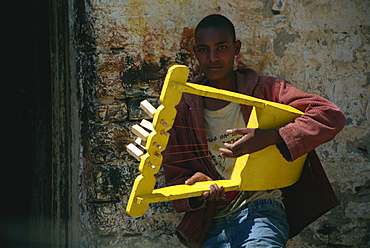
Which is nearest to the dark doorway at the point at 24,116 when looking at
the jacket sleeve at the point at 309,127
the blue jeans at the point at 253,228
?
the blue jeans at the point at 253,228

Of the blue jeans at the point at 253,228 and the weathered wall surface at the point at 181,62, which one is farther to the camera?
the weathered wall surface at the point at 181,62

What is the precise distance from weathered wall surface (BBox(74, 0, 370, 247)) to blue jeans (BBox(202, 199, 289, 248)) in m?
0.57

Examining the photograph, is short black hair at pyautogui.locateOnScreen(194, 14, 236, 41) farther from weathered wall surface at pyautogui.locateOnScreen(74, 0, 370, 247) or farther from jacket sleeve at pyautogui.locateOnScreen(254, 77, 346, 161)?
jacket sleeve at pyautogui.locateOnScreen(254, 77, 346, 161)

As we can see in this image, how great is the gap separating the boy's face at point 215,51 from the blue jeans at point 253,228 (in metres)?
0.65

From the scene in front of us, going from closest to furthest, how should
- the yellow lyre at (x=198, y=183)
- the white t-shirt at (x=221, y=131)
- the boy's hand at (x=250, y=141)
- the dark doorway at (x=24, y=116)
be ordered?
the yellow lyre at (x=198, y=183) → the boy's hand at (x=250, y=141) → the white t-shirt at (x=221, y=131) → the dark doorway at (x=24, y=116)

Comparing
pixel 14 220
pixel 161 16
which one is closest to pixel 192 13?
pixel 161 16

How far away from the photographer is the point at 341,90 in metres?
3.19

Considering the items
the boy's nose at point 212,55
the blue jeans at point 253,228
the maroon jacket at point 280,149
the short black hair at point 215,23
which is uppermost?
the short black hair at point 215,23

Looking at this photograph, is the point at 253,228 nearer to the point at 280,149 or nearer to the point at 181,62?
the point at 280,149

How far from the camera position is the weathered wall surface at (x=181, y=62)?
310 centimetres

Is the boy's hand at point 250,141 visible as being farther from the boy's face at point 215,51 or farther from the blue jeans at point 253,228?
the boy's face at point 215,51

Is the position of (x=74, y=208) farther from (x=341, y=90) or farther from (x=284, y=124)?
(x=341, y=90)

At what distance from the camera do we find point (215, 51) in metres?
2.73

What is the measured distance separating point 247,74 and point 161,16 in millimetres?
627
